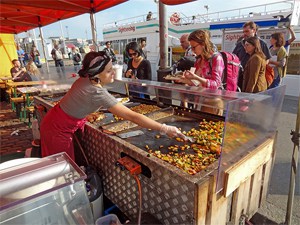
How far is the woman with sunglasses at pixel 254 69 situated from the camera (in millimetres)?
3236

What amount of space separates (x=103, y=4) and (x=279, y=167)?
4.36 metres

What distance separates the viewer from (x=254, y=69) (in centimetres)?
324

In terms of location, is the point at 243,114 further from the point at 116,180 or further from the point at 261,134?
the point at 116,180

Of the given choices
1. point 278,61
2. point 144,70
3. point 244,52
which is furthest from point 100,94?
point 278,61

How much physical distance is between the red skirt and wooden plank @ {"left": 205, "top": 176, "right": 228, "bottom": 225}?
4.80ft

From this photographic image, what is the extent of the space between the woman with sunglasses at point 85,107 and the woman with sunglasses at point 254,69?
2094 mm

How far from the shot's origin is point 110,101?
1882 millimetres

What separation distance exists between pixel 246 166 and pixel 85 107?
1.48 metres

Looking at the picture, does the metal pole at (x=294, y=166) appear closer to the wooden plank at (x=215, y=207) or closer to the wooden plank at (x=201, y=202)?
the wooden plank at (x=215, y=207)

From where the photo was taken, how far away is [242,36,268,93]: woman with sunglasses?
3236mm

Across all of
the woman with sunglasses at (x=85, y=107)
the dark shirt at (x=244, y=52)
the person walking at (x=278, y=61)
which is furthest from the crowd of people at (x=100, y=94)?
the person walking at (x=278, y=61)

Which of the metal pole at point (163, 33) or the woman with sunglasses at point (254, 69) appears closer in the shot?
the woman with sunglasses at point (254, 69)

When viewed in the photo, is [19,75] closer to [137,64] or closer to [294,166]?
[137,64]

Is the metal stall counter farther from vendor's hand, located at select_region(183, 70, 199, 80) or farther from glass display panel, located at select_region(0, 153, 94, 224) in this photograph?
glass display panel, located at select_region(0, 153, 94, 224)
